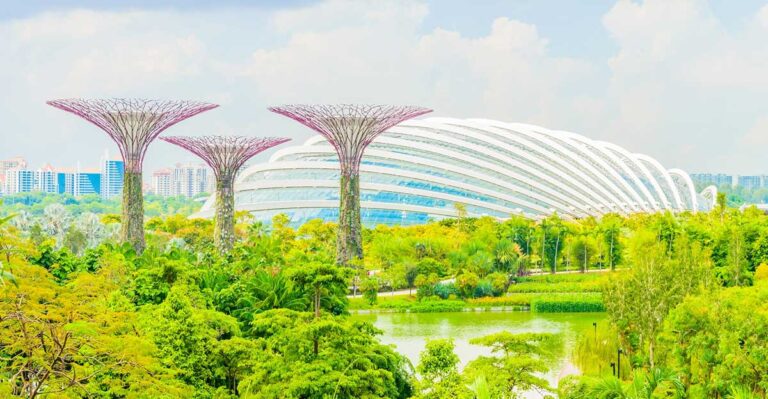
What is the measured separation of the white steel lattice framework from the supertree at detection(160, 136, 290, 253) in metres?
26.2

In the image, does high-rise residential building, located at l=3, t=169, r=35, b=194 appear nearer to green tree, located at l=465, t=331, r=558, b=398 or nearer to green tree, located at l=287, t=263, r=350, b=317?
green tree, located at l=287, t=263, r=350, b=317

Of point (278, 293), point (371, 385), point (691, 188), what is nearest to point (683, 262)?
point (278, 293)

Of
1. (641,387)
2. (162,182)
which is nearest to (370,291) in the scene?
(641,387)

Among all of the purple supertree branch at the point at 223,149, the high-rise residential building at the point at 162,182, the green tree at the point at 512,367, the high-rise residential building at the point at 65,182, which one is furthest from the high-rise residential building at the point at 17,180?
the green tree at the point at 512,367

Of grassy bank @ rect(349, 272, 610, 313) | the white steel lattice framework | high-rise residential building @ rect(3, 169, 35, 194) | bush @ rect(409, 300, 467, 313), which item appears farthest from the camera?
high-rise residential building @ rect(3, 169, 35, 194)

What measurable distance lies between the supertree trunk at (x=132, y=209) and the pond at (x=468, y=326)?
9.69m

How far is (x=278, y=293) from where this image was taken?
2645 cm

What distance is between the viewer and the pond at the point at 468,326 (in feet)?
102

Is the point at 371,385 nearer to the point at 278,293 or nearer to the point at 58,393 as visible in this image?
the point at 58,393

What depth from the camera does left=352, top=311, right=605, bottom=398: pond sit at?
3094 centimetres

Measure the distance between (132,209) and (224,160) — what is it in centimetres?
465

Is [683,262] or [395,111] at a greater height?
[395,111]

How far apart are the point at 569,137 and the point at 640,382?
67.7 meters

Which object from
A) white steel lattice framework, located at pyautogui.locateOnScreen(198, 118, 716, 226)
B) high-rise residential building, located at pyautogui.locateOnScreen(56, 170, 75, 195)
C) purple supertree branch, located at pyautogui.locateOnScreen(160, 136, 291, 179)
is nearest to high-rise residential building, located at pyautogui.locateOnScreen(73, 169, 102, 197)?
high-rise residential building, located at pyautogui.locateOnScreen(56, 170, 75, 195)
